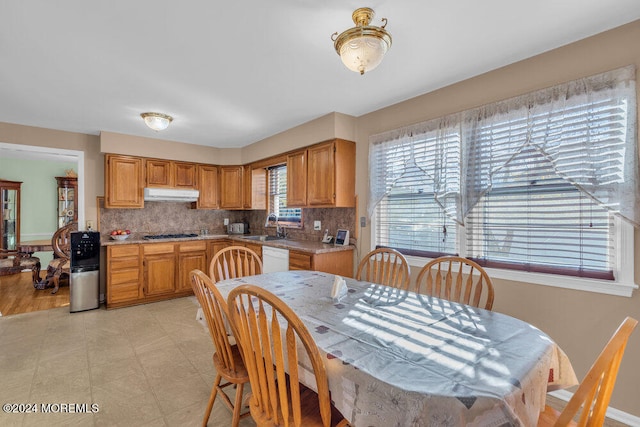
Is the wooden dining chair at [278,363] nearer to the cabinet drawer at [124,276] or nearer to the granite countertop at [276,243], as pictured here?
the granite countertop at [276,243]

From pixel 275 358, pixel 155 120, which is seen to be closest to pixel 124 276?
pixel 155 120

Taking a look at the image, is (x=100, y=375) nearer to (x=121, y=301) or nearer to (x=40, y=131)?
(x=121, y=301)

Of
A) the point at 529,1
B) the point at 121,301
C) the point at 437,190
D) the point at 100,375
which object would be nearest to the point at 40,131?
the point at 121,301

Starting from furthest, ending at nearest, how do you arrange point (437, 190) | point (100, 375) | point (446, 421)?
point (437, 190), point (100, 375), point (446, 421)

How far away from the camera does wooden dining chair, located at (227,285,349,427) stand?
3.48 ft

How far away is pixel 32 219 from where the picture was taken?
6.46 m

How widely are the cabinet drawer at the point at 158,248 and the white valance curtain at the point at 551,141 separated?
355 cm

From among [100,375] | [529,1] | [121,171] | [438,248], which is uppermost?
[529,1]

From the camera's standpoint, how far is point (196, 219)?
5.39 metres

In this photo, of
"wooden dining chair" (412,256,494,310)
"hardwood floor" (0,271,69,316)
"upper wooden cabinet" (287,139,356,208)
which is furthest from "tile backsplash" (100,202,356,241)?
"wooden dining chair" (412,256,494,310)

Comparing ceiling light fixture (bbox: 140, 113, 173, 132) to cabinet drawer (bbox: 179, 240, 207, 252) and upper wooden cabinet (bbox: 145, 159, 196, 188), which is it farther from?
cabinet drawer (bbox: 179, 240, 207, 252)

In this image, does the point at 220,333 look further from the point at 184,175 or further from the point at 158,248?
the point at 184,175

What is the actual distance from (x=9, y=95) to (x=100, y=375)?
281cm

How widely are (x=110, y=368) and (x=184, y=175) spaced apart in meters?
3.10
